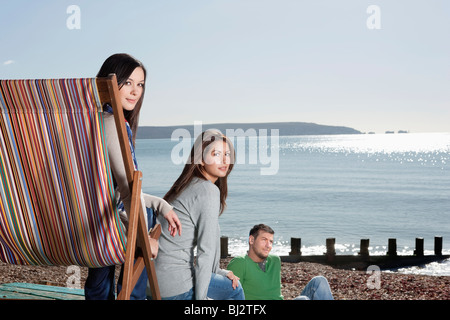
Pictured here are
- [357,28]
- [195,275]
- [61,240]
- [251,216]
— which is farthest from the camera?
[357,28]

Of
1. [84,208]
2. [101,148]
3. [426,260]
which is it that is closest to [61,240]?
[84,208]

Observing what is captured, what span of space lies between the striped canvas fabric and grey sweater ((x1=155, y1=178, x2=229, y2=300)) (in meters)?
0.24

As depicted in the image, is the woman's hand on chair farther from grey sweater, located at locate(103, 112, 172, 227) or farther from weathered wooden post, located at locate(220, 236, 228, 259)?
weathered wooden post, located at locate(220, 236, 228, 259)

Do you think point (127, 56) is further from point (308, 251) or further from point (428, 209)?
point (428, 209)

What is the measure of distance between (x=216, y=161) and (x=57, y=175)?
0.66 meters

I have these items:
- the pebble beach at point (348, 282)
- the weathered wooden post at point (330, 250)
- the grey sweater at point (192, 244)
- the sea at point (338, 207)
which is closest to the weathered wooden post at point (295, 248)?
the weathered wooden post at point (330, 250)

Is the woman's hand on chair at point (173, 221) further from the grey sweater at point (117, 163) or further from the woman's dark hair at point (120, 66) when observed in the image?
the woman's dark hair at point (120, 66)

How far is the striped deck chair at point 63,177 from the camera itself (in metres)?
1.71

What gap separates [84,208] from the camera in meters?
1.84

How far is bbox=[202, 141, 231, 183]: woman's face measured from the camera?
2.17 meters

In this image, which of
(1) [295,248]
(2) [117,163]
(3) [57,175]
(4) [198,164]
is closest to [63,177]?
(3) [57,175]

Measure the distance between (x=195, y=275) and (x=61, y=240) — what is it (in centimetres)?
52

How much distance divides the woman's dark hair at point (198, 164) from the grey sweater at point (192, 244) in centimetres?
3
